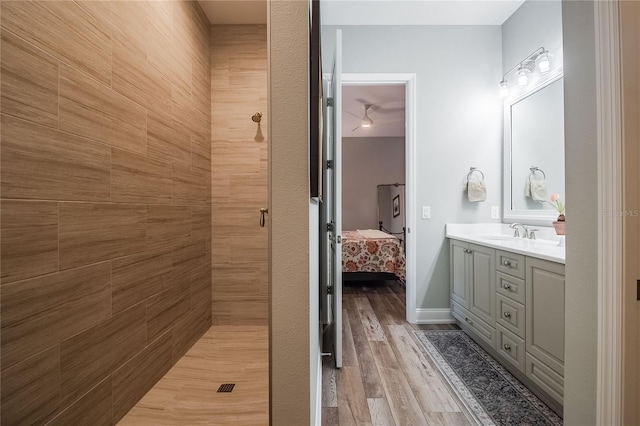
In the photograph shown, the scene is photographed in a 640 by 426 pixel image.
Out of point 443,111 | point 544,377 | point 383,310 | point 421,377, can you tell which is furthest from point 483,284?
point 443,111

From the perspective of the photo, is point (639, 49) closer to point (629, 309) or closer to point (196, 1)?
point (629, 309)

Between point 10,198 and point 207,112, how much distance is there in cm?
176

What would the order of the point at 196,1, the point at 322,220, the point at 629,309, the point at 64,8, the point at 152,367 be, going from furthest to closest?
the point at 322,220, the point at 196,1, the point at 152,367, the point at 64,8, the point at 629,309

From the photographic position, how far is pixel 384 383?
6.07 feet

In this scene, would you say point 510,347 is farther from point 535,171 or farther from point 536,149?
point 536,149

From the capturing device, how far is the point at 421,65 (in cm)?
293

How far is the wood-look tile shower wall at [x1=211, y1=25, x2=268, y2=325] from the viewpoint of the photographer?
8.61 feet

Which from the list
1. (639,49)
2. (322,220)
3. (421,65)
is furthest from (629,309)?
(421,65)

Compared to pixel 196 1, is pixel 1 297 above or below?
below

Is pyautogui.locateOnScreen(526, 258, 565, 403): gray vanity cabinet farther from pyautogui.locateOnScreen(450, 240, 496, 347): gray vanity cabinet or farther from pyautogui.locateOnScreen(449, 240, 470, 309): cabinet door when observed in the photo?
pyautogui.locateOnScreen(449, 240, 470, 309): cabinet door

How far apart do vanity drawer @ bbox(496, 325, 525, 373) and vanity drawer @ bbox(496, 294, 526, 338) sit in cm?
4

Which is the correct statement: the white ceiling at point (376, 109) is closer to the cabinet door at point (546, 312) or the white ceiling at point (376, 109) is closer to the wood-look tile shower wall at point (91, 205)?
the wood-look tile shower wall at point (91, 205)

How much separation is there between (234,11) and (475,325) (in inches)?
128

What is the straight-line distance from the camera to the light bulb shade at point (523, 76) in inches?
102
